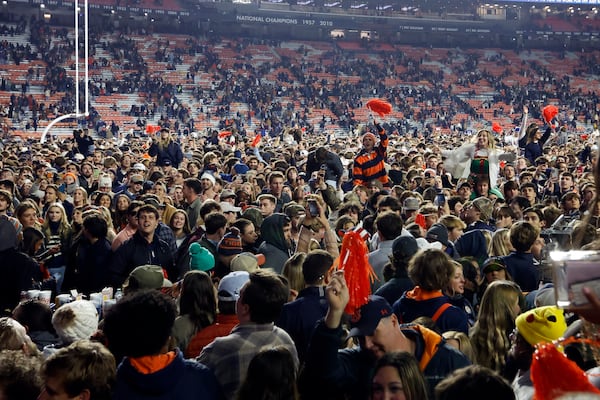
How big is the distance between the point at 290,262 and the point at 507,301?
1.50 m

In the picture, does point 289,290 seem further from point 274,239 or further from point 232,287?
point 274,239

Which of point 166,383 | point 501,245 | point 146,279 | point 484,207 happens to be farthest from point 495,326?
point 484,207

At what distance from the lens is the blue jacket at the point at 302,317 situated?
4609 mm

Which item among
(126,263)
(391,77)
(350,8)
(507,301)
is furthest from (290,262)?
(350,8)

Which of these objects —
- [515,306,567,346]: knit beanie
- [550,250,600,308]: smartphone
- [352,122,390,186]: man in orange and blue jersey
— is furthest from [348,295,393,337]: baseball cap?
[352,122,390,186]: man in orange and blue jersey

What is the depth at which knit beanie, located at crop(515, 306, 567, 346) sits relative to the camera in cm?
363

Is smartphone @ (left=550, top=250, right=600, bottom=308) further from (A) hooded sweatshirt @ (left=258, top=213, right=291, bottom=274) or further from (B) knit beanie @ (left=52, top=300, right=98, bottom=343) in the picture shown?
(A) hooded sweatshirt @ (left=258, top=213, right=291, bottom=274)

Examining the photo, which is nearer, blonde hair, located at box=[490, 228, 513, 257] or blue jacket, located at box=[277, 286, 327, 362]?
blue jacket, located at box=[277, 286, 327, 362]

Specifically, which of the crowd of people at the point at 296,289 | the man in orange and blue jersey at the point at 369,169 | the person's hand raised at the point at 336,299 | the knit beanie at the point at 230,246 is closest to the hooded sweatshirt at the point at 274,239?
the crowd of people at the point at 296,289

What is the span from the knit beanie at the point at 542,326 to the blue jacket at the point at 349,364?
31cm

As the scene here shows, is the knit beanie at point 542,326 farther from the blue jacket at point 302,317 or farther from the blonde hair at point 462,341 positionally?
the blue jacket at point 302,317

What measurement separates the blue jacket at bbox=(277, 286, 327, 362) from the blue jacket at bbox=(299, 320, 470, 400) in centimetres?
101

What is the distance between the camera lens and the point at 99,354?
11.0ft

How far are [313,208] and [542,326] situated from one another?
133 inches
